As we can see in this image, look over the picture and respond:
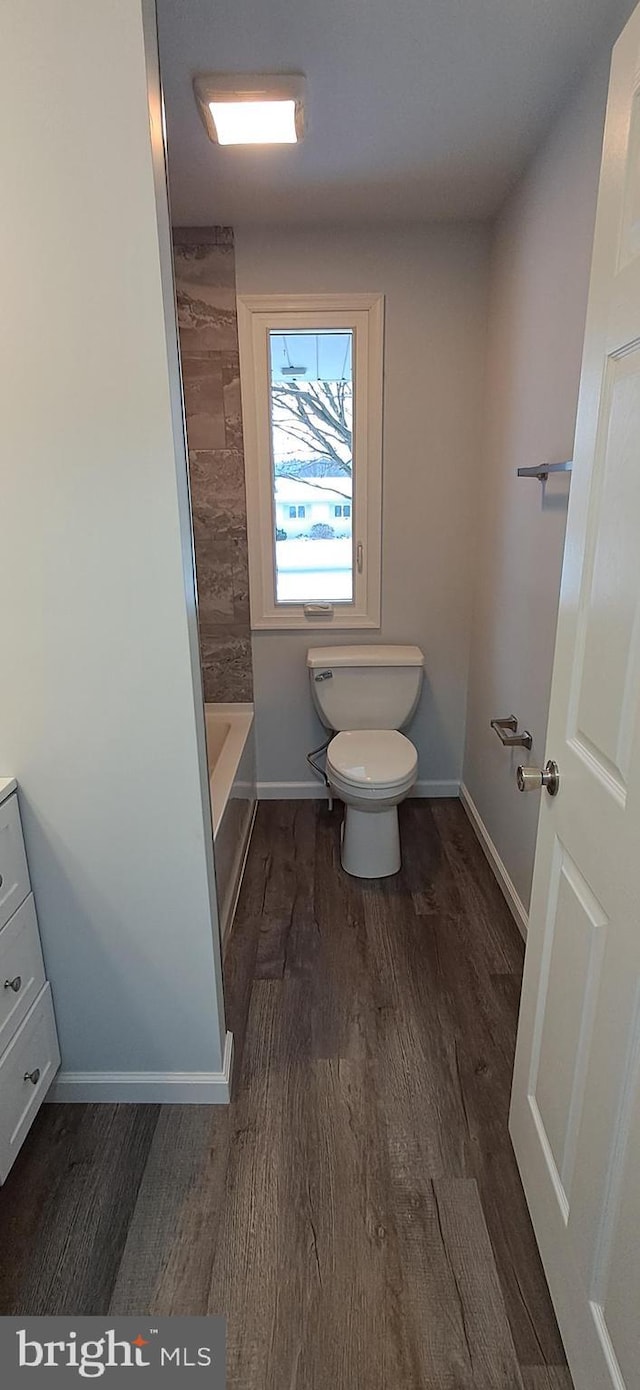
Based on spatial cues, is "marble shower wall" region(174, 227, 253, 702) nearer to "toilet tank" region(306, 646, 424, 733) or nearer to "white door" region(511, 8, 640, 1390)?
"toilet tank" region(306, 646, 424, 733)

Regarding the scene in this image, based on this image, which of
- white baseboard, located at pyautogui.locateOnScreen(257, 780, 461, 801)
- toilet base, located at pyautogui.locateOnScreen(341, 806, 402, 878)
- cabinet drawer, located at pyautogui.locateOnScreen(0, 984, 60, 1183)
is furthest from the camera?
white baseboard, located at pyautogui.locateOnScreen(257, 780, 461, 801)

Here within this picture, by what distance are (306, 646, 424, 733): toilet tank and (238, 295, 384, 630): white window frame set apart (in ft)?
0.58

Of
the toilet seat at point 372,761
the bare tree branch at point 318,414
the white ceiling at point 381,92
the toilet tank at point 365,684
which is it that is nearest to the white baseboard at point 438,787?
the toilet tank at point 365,684

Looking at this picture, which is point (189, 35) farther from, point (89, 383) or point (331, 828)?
point (331, 828)

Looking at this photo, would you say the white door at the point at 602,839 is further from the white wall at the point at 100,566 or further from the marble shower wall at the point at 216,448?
the marble shower wall at the point at 216,448

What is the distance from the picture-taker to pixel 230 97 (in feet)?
5.41

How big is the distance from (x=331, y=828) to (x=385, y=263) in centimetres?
220

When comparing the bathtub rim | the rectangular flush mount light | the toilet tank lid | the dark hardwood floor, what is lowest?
the dark hardwood floor

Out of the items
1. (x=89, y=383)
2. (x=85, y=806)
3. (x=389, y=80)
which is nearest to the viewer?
(x=89, y=383)

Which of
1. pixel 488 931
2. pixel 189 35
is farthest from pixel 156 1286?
pixel 189 35

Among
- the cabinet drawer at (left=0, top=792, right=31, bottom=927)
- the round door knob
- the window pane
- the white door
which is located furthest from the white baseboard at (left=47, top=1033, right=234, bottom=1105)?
the window pane

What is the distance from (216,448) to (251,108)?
1147 mm

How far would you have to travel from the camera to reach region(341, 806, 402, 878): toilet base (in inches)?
97.3

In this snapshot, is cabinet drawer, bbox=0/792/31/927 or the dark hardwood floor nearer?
the dark hardwood floor
